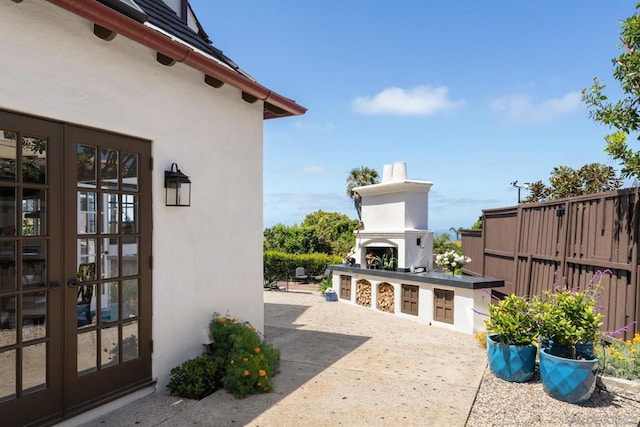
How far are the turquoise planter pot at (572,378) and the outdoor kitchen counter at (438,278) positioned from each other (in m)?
3.80

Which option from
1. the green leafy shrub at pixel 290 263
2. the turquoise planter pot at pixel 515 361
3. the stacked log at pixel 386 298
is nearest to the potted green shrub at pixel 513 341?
the turquoise planter pot at pixel 515 361

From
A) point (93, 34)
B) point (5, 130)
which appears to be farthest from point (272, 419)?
point (93, 34)

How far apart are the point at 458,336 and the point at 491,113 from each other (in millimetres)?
12702

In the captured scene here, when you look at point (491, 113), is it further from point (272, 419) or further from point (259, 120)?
point (272, 419)

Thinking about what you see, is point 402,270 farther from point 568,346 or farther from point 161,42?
point 161,42

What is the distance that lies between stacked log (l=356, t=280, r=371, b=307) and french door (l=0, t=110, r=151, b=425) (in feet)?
23.9

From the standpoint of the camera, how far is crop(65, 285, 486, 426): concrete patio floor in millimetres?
3611

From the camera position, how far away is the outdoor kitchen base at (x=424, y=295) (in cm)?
787

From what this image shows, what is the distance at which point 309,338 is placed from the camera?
6875 mm

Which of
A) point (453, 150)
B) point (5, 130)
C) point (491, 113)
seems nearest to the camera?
point (5, 130)

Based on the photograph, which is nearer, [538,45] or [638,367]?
[638,367]

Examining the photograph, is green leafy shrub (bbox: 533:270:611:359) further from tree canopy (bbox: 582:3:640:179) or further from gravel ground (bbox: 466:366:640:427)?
tree canopy (bbox: 582:3:640:179)

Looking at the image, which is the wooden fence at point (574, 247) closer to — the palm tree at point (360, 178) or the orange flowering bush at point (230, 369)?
the orange flowering bush at point (230, 369)

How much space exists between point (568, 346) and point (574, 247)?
2.58 m
